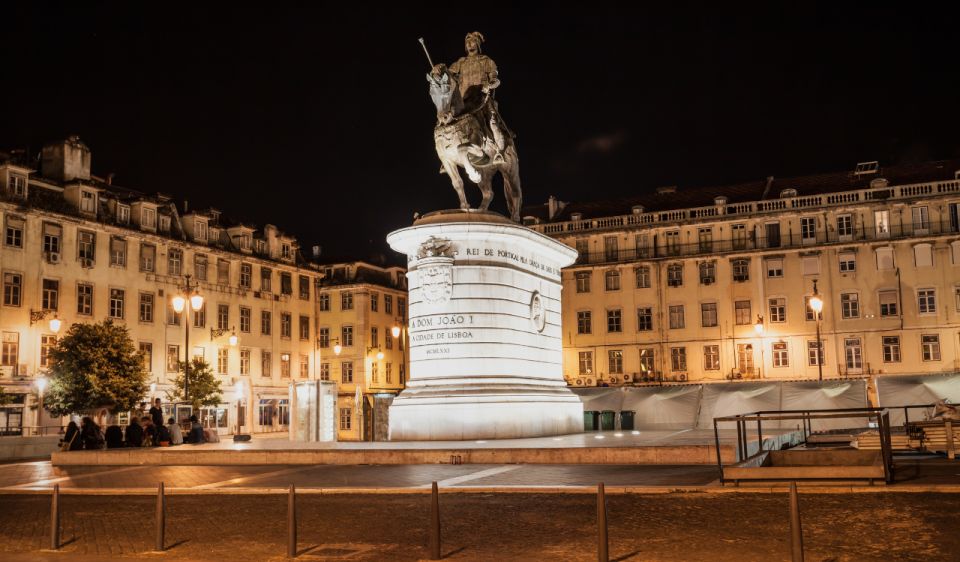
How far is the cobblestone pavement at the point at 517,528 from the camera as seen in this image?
997cm

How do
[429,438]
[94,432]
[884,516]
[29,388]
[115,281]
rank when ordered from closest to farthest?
[884,516] → [429,438] → [94,432] → [29,388] → [115,281]

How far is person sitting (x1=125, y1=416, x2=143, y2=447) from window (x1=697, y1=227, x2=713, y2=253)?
47.4 meters

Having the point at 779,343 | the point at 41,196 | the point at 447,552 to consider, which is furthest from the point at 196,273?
the point at 447,552

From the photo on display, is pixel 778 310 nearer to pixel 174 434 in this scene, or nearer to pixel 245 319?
pixel 245 319

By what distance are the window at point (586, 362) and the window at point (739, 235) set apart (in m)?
12.4

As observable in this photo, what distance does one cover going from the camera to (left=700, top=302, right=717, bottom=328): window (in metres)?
66.7

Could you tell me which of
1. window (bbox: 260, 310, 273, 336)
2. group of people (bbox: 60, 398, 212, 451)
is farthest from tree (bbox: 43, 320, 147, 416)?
group of people (bbox: 60, 398, 212, 451)

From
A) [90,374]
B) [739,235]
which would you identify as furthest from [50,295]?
[739,235]

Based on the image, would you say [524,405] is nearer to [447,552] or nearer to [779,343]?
[447,552]

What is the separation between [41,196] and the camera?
54.2 metres

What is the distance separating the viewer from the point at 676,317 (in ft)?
223

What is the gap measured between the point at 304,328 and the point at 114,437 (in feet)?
159

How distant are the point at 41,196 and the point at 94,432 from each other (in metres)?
31.3

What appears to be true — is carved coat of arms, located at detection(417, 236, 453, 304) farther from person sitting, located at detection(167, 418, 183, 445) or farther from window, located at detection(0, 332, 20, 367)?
window, located at detection(0, 332, 20, 367)
